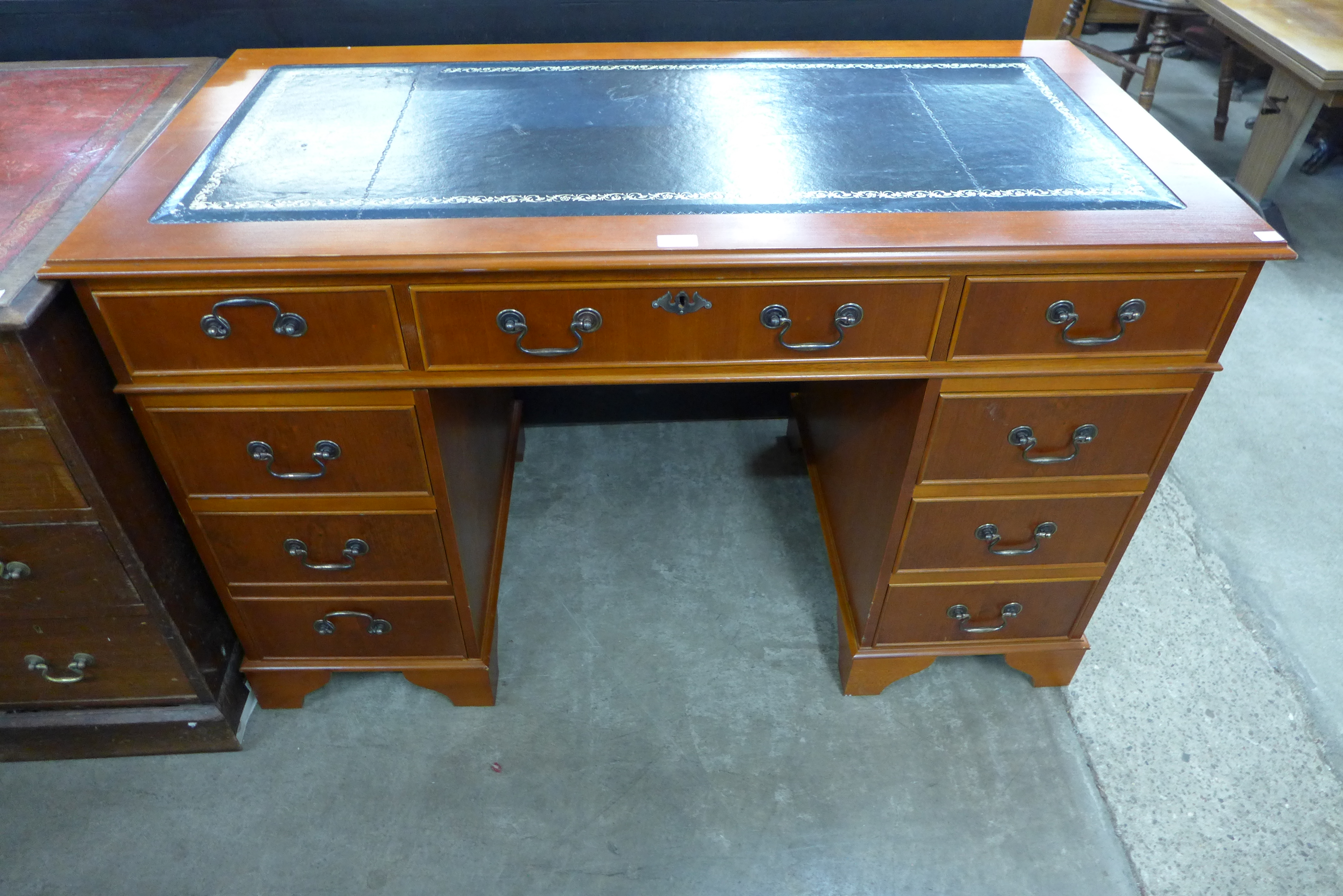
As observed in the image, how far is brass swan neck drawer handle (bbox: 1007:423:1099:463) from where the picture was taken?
1221 millimetres

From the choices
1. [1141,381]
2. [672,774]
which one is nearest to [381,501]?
[672,774]

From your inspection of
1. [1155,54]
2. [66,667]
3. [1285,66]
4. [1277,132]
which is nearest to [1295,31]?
[1285,66]

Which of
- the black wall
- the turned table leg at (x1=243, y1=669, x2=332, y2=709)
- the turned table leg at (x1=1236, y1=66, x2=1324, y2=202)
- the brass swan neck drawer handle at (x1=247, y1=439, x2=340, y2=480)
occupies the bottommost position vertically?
the turned table leg at (x1=243, y1=669, x2=332, y2=709)

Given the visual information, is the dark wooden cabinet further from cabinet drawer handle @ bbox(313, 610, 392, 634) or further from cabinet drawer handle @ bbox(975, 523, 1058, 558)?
cabinet drawer handle @ bbox(975, 523, 1058, 558)

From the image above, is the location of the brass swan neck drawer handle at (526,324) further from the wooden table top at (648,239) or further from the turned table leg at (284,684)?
the turned table leg at (284,684)

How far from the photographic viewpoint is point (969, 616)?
58.7 inches

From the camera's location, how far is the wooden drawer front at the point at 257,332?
1032 millimetres

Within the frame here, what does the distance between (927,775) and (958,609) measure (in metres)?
0.29

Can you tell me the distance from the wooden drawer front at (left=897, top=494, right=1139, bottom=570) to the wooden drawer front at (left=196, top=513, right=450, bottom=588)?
0.74 meters

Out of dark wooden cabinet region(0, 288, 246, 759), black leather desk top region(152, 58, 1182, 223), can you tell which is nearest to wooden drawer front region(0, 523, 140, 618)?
dark wooden cabinet region(0, 288, 246, 759)

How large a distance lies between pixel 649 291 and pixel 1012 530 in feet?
2.32

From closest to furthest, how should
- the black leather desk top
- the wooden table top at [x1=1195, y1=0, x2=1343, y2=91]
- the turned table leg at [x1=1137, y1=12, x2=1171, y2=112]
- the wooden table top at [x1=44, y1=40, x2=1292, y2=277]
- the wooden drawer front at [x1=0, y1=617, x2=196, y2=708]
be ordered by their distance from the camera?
1. the wooden table top at [x1=44, y1=40, x2=1292, y2=277]
2. the black leather desk top
3. the wooden drawer front at [x1=0, y1=617, x2=196, y2=708]
4. the wooden table top at [x1=1195, y1=0, x2=1343, y2=91]
5. the turned table leg at [x1=1137, y1=12, x2=1171, y2=112]

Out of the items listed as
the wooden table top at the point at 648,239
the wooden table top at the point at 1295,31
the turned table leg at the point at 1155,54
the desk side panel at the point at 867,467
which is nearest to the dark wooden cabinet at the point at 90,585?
the wooden table top at the point at 648,239

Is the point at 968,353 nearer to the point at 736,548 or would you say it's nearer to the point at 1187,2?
A: the point at 736,548
